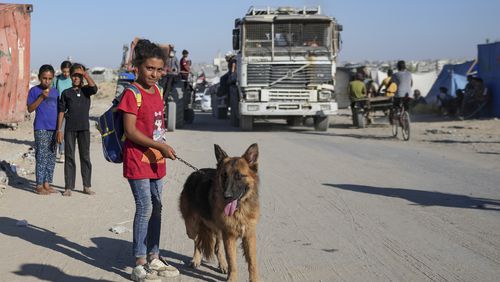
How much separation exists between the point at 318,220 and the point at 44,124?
4.23m

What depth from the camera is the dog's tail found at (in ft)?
17.9

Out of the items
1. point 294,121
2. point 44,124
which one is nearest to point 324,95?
point 294,121

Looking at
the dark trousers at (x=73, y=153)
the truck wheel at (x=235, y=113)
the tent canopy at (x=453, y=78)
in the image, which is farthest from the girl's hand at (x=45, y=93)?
the tent canopy at (x=453, y=78)

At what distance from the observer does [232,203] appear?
186 inches

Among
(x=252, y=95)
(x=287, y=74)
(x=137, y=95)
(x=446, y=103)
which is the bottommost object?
(x=446, y=103)

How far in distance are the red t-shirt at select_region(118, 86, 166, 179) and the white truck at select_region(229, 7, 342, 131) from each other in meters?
14.4

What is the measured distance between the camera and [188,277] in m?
5.34

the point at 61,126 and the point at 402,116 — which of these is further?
the point at 402,116

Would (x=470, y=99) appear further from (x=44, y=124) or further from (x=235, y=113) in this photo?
(x=44, y=124)

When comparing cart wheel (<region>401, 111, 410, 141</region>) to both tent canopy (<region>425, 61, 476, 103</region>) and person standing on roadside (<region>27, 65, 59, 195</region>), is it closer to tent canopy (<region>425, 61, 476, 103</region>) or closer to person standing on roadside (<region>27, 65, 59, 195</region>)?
person standing on roadside (<region>27, 65, 59, 195</region>)

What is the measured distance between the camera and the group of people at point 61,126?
29.2ft

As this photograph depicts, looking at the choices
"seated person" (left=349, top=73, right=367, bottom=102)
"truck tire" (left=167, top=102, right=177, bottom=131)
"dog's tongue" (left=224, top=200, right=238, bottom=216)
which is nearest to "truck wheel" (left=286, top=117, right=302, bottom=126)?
"seated person" (left=349, top=73, right=367, bottom=102)

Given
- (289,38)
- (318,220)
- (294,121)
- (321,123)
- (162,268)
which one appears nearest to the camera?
(162,268)

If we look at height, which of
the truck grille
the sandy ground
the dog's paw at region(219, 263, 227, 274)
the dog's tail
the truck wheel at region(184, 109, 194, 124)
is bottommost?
the dog's paw at region(219, 263, 227, 274)
